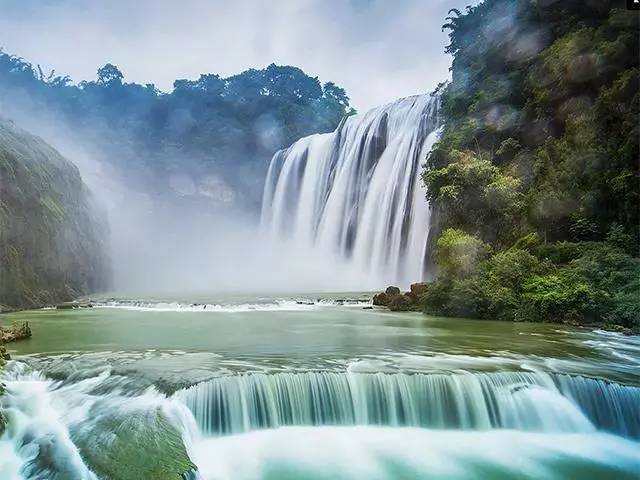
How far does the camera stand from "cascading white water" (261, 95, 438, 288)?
1034 inches

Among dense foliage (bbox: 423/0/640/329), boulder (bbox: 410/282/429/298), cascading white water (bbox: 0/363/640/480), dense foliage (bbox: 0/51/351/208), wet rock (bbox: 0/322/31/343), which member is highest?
dense foliage (bbox: 0/51/351/208)

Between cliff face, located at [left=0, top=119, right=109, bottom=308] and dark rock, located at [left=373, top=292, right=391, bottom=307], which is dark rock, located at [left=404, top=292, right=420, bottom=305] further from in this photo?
cliff face, located at [left=0, top=119, right=109, bottom=308]

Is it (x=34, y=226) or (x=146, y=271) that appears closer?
(x=34, y=226)

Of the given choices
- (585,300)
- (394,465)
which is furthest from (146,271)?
(394,465)

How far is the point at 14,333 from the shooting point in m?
10.8

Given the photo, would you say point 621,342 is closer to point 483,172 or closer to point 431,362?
point 431,362

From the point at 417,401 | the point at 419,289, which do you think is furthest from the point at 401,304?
the point at 417,401

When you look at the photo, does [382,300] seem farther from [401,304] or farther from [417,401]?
[417,401]

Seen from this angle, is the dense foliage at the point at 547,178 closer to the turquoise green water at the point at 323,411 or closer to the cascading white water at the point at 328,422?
the turquoise green water at the point at 323,411

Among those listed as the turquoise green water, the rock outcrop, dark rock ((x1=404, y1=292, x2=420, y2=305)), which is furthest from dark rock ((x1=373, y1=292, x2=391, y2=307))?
the turquoise green water

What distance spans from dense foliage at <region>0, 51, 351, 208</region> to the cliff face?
73.7 feet

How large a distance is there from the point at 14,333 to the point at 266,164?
44276 millimetres

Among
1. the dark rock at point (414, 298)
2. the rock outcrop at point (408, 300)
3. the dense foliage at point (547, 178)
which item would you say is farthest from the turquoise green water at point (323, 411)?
the dark rock at point (414, 298)

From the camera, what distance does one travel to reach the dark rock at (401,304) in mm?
17812
